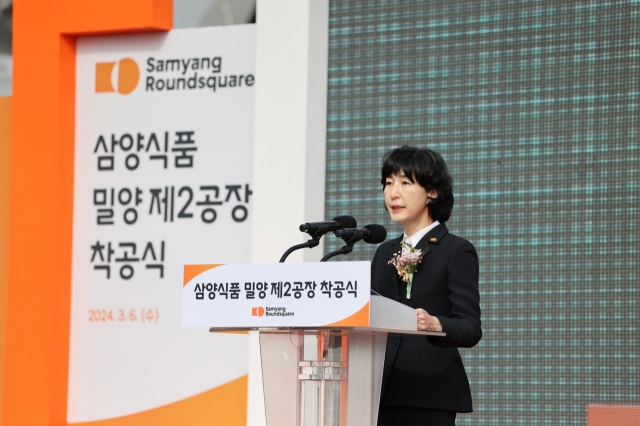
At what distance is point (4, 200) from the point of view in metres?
5.29

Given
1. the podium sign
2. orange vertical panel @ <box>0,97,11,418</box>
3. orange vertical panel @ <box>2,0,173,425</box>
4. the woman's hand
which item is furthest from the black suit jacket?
orange vertical panel @ <box>0,97,11,418</box>

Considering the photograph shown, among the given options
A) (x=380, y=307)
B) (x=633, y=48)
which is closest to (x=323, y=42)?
(x=633, y=48)

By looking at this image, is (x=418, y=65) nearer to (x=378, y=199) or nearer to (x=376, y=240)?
(x=378, y=199)

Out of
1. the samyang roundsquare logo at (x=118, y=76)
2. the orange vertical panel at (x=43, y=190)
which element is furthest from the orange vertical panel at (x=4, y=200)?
the samyang roundsquare logo at (x=118, y=76)

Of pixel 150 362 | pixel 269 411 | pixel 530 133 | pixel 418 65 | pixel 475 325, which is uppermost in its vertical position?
pixel 418 65

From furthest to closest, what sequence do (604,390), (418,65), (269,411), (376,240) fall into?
(418,65), (604,390), (376,240), (269,411)

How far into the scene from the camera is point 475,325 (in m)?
2.20

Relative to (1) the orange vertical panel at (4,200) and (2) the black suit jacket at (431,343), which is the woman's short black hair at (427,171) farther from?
(1) the orange vertical panel at (4,200)

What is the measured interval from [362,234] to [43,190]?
3220 millimetres

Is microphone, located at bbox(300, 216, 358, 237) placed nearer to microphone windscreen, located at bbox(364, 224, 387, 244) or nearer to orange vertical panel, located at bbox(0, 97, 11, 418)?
microphone windscreen, located at bbox(364, 224, 387, 244)

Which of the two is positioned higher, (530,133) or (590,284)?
(530,133)

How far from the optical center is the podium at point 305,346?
76.5 inches

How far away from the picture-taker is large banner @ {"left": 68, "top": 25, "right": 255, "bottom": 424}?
15.7ft

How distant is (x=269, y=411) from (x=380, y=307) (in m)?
0.36
